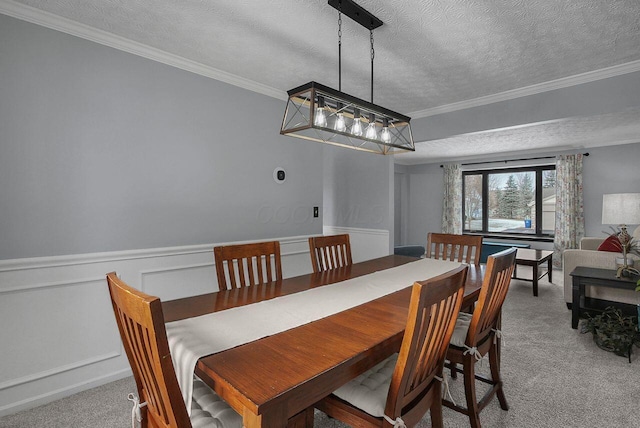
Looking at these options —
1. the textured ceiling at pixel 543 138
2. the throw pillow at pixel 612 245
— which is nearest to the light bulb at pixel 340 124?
the textured ceiling at pixel 543 138

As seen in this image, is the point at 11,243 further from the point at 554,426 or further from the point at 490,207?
the point at 490,207

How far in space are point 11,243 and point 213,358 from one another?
171 centimetres

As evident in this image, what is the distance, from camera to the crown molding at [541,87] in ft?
8.63

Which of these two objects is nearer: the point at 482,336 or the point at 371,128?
the point at 482,336

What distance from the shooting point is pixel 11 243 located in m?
1.91

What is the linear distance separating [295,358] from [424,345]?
481 mm

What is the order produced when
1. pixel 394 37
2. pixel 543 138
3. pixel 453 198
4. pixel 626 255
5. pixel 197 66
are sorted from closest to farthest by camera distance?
pixel 394 37, pixel 197 66, pixel 626 255, pixel 543 138, pixel 453 198

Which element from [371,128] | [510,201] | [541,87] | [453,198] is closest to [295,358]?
[371,128]

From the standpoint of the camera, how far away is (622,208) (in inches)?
136

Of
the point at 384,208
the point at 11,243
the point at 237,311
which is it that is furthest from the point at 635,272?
the point at 11,243

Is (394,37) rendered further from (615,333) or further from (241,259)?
(615,333)

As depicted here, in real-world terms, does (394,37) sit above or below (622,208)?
A: above

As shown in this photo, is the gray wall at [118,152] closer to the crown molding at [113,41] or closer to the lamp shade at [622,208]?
the crown molding at [113,41]

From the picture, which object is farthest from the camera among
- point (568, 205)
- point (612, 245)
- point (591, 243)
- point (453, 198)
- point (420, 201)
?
point (420, 201)
